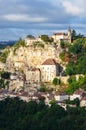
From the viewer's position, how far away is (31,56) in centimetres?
8319

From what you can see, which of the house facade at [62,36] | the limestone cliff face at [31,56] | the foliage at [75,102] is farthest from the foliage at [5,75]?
the foliage at [75,102]

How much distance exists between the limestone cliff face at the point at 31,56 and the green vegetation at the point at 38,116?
1538 centimetres

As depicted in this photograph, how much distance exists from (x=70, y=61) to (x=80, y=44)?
2512mm

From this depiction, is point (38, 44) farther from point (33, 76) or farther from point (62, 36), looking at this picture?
point (33, 76)

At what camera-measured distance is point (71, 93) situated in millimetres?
72125

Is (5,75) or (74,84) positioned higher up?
(5,75)

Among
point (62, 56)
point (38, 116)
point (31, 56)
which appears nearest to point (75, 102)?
point (38, 116)

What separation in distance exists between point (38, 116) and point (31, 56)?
78.5 feet

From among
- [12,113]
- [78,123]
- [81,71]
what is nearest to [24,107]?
[12,113]

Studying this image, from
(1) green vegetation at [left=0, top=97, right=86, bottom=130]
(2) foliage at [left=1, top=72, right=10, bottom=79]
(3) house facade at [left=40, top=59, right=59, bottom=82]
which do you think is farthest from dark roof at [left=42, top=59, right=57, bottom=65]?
(1) green vegetation at [left=0, top=97, right=86, bottom=130]

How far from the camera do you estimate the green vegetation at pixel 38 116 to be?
186 feet

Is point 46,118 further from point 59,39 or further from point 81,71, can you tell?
point 59,39

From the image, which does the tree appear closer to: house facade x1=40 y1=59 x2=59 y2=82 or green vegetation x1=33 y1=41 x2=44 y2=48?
green vegetation x1=33 y1=41 x2=44 y2=48

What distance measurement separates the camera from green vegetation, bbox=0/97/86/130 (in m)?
56.6
